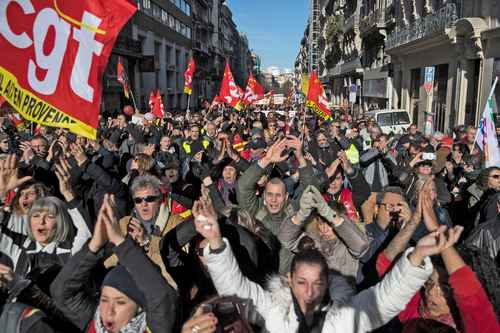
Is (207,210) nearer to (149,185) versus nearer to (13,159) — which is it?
(149,185)

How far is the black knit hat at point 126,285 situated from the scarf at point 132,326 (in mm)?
74

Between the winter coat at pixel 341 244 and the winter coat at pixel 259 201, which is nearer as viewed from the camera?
the winter coat at pixel 341 244

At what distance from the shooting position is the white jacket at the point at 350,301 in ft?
6.51

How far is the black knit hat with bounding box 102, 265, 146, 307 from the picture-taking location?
2.06 meters

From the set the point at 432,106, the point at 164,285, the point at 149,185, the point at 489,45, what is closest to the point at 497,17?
the point at 489,45

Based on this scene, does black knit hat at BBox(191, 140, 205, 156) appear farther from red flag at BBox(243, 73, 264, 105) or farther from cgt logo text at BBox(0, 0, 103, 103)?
red flag at BBox(243, 73, 264, 105)

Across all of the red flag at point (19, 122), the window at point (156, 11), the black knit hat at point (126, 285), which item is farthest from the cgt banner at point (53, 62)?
the window at point (156, 11)

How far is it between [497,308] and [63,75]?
3.27 m

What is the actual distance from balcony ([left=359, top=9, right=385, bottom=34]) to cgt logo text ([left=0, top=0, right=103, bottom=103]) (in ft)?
93.8

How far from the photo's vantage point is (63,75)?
10.7 feet

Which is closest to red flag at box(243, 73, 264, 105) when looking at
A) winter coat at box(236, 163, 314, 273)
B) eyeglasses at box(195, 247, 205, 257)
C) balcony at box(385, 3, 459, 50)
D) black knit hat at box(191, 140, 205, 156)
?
balcony at box(385, 3, 459, 50)

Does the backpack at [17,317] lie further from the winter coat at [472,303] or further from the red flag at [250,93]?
the red flag at [250,93]

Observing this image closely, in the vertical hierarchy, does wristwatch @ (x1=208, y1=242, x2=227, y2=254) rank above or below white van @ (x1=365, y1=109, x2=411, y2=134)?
below

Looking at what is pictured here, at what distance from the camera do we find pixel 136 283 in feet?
6.78
